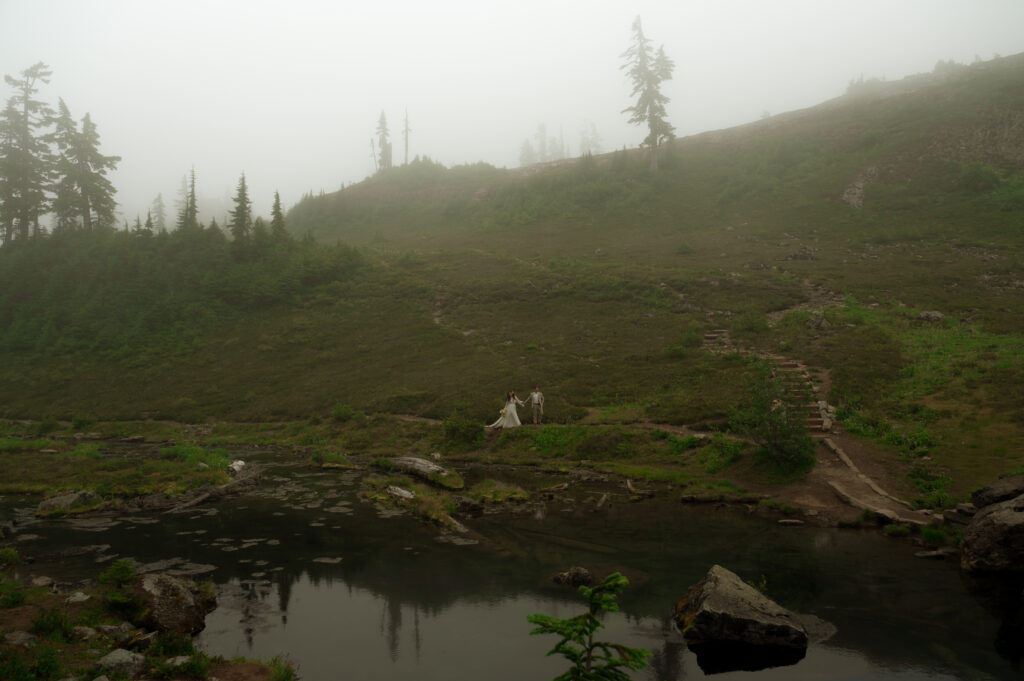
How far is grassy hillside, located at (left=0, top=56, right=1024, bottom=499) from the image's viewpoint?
96.1ft

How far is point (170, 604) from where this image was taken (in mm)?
A: 10797

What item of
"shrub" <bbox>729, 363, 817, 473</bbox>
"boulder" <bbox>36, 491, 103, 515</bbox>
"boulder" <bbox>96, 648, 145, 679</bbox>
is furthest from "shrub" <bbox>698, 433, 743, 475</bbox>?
"boulder" <bbox>36, 491, 103, 515</bbox>

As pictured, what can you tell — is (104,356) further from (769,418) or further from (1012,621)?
(1012,621)

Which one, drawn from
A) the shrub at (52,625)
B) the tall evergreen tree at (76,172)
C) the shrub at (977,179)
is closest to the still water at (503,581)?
the shrub at (52,625)

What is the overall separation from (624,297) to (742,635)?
37024 mm

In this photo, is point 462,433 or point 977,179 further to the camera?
point 977,179

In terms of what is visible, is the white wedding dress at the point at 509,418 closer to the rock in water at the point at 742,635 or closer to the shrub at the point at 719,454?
the shrub at the point at 719,454

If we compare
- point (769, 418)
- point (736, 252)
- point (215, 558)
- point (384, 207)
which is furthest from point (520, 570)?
point (384, 207)

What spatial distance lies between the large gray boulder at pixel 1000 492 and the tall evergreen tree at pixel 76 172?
8831 cm

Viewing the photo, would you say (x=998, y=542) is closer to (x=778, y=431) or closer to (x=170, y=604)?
(x=778, y=431)

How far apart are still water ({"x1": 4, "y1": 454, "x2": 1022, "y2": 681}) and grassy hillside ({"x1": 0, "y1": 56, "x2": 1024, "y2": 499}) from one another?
28.6 ft

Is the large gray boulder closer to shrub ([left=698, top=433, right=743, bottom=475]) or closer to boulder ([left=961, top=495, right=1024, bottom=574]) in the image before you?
boulder ([left=961, top=495, right=1024, bottom=574])

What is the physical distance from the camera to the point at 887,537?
15664 millimetres

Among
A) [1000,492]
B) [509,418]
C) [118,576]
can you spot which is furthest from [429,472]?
[1000,492]
